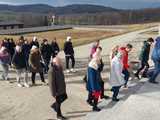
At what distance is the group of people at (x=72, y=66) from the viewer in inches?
436

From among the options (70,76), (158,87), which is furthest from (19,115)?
(70,76)

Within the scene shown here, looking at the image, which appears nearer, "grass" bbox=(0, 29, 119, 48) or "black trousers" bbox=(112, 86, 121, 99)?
"black trousers" bbox=(112, 86, 121, 99)

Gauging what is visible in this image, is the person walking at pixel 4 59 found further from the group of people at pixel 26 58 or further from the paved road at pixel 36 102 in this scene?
the paved road at pixel 36 102

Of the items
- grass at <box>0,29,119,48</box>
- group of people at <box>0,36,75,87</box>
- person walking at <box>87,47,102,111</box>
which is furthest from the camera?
grass at <box>0,29,119,48</box>

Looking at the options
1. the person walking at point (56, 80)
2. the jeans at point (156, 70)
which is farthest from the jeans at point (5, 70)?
the person walking at point (56, 80)

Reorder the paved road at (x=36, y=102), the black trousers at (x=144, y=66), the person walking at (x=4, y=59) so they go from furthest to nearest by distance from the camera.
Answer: the person walking at (x=4, y=59), the black trousers at (x=144, y=66), the paved road at (x=36, y=102)

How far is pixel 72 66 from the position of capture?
61.6 ft

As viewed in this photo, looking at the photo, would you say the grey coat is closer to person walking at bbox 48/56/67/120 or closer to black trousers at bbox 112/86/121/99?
person walking at bbox 48/56/67/120

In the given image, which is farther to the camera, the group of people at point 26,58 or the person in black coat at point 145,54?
the person in black coat at point 145,54

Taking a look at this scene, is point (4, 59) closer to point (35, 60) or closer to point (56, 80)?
point (35, 60)

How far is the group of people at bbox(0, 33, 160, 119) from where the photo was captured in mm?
11086

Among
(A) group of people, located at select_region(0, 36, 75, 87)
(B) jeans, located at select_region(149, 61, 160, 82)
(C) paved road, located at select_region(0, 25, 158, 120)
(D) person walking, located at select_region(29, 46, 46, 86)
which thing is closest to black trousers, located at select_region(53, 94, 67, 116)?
(C) paved road, located at select_region(0, 25, 158, 120)

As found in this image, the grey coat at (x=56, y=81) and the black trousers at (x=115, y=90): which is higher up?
the grey coat at (x=56, y=81)

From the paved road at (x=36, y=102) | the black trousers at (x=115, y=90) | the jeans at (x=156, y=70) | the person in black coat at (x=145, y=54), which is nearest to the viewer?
the paved road at (x=36, y=102)
